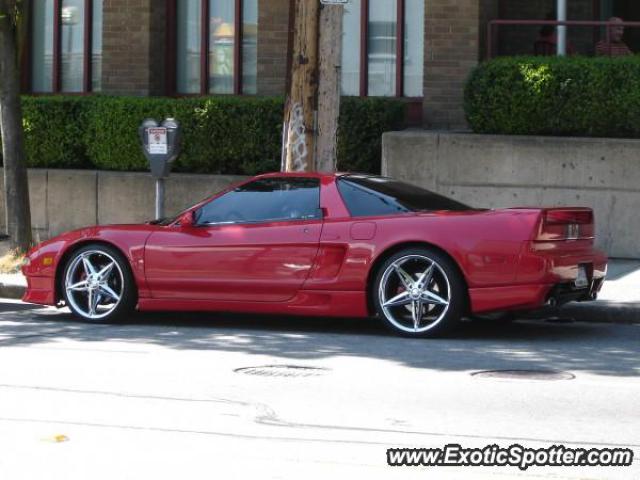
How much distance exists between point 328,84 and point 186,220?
303cm

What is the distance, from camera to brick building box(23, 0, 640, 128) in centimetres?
1828

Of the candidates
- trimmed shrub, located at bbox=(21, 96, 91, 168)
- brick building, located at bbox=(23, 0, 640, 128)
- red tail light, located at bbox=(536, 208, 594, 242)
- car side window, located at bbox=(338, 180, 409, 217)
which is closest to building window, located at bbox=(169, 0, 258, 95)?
brick building, located at bbox=(23, 0, 640, 128)

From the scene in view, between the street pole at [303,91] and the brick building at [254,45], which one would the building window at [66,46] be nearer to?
the brick building at [254,45]

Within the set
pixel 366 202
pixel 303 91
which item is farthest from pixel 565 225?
pixel 303 91

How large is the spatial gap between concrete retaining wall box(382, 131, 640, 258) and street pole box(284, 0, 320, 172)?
2648 millimetres

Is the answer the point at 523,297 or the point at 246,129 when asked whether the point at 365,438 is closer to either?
the point at 523,297

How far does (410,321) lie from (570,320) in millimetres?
2071

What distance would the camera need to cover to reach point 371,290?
1121cm

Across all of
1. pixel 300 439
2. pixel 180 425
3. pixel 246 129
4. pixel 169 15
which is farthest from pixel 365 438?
pixel 169 15

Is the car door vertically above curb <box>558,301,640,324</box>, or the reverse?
the car door

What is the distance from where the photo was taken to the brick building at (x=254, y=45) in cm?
1828

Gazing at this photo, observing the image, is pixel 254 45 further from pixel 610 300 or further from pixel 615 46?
pixel 610 300

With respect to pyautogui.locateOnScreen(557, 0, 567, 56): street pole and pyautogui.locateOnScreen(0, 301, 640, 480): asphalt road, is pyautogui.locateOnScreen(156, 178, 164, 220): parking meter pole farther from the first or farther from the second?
pyautogui.locateOnScreen(557, 0, 567, 56): street pole

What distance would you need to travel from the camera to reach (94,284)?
12141 millimetres
